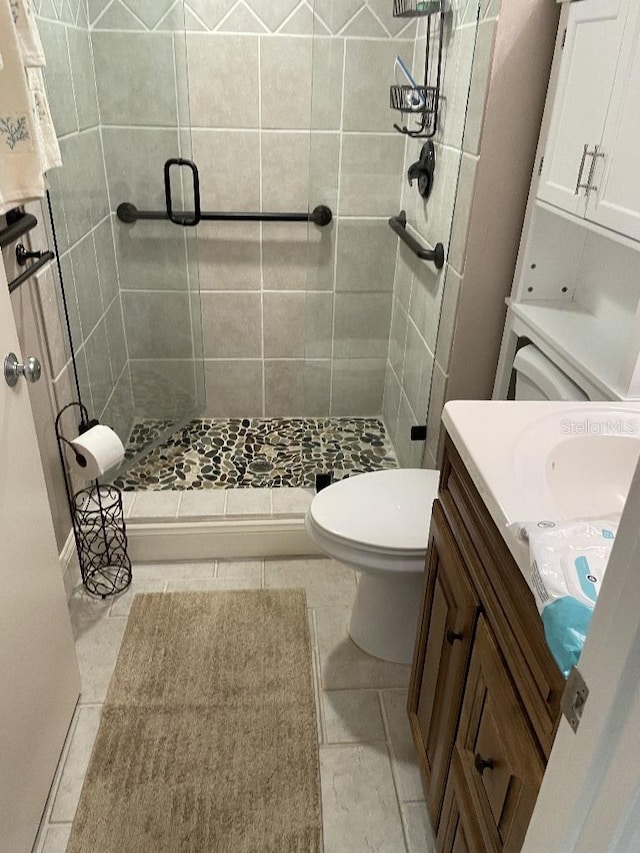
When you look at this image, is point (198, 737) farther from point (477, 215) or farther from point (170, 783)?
point (477, 215)

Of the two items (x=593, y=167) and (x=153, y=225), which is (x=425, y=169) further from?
(x=153, y=225)

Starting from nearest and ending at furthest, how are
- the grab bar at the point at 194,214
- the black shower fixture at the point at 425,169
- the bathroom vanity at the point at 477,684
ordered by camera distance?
the bathroom vanity at the point at 477,684 < the black shower fixture at the point at 425,169 < the grab bar at the point at 194,214

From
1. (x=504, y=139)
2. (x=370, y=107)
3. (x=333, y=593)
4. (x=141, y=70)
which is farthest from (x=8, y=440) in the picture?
(x=370, y=107)

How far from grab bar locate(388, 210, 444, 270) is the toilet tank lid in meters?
0.66

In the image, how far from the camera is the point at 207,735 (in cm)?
156

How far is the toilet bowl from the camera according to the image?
1.56m

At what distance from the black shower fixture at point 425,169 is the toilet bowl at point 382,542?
96cm

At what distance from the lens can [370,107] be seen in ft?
7.47

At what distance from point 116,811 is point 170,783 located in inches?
4.9

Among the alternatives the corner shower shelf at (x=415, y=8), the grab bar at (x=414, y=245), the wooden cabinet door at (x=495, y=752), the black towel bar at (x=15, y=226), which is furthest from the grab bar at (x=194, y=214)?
the wooden cabinet door at (x=495, y=752)

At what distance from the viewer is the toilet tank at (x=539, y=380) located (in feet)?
4.70

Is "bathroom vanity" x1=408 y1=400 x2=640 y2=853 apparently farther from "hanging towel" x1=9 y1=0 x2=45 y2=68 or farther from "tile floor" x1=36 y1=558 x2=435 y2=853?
"hanging towel" x1=9 y1=0 x2=45 y2=68

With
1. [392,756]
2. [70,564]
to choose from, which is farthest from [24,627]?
[392,756]

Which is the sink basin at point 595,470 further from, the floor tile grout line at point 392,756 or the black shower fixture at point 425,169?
the black shower fixture at point 425,169
